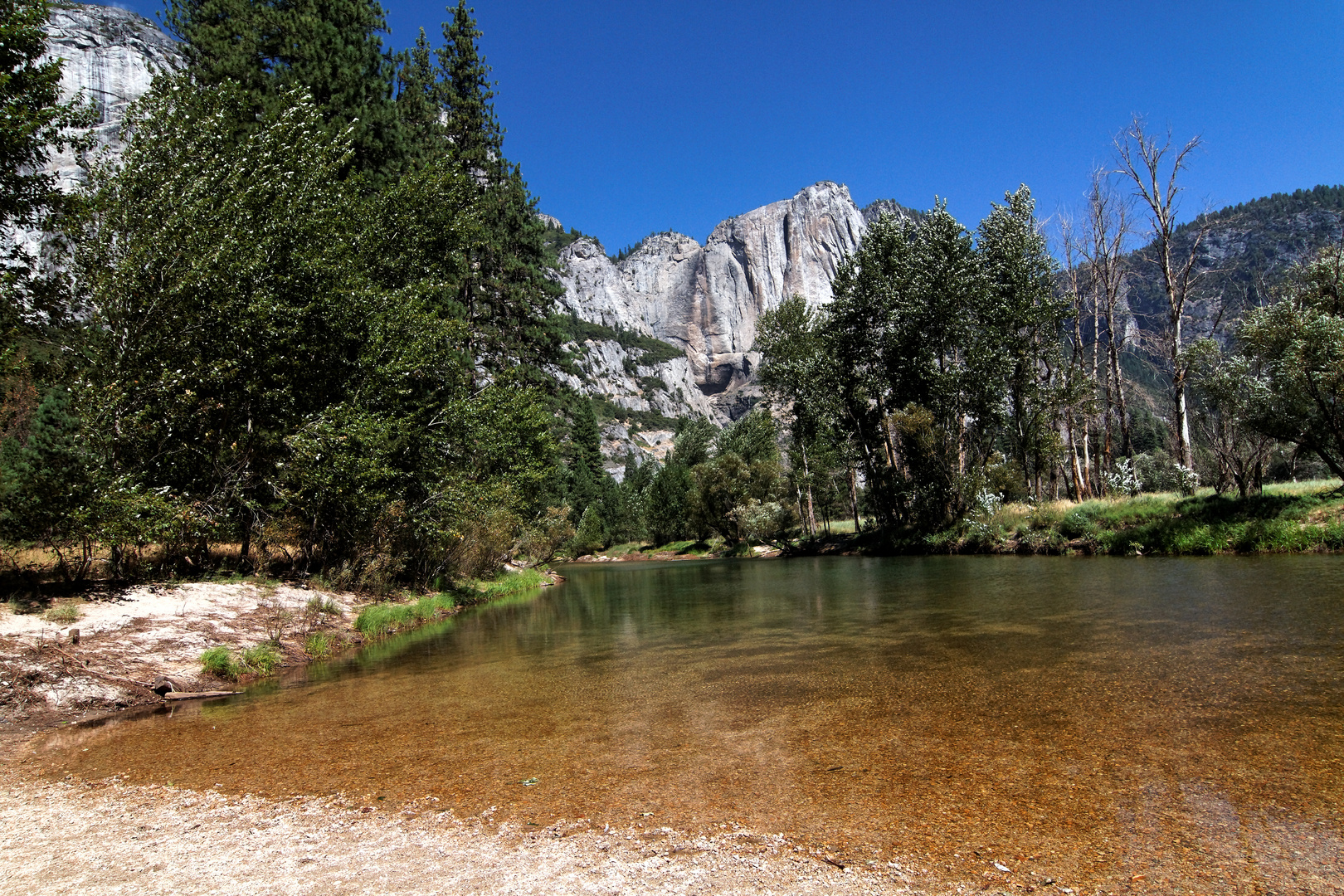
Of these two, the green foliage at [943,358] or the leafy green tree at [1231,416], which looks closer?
the leafy green tree at [1231,416]

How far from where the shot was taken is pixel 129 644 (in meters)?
8.79

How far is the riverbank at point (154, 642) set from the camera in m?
7.27

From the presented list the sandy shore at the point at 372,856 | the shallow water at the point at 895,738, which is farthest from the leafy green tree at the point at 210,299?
the sandy shore at the point at 372,856

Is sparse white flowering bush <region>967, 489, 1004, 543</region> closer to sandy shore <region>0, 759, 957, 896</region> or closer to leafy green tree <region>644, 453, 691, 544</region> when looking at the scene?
sandy shore <region>0, 759, 957, 896</region>

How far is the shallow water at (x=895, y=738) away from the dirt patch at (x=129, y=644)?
957mm

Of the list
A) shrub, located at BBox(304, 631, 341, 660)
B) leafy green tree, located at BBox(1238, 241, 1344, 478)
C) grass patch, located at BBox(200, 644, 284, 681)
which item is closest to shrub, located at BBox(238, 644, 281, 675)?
grass patch, located at BBox(200, 644, 284, 681)

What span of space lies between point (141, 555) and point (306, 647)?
364 centimetres

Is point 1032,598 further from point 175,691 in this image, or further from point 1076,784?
point 175,691

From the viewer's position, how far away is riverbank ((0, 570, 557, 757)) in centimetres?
727

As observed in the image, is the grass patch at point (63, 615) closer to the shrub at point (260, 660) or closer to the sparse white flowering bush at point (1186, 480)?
the shrub at point (260, 660)

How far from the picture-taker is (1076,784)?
4000 mm

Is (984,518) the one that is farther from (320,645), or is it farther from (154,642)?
(154,642)

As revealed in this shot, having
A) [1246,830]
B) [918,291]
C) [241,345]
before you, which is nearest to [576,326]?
[918,291]

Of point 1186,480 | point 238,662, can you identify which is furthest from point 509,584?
point 1186,480
